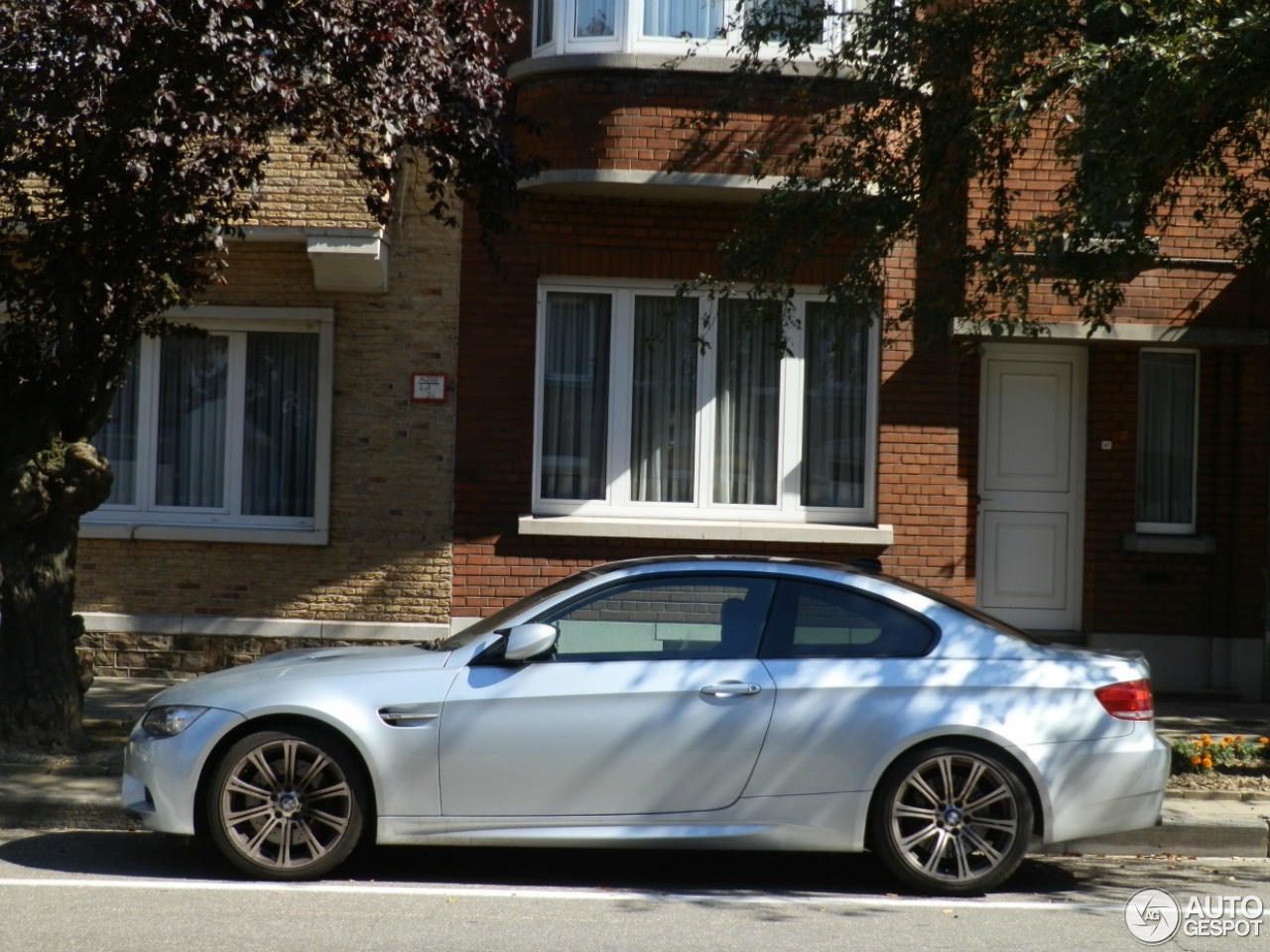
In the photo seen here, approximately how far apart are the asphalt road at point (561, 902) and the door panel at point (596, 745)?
17.3 inches

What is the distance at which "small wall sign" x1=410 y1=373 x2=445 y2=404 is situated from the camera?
11.2m

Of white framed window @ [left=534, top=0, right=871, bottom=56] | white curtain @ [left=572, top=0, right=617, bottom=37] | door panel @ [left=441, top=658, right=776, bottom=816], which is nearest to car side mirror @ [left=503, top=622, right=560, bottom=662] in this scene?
door panel @ [left=441, top=658, right=776, bottom=816]

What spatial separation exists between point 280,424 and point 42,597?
3.56m

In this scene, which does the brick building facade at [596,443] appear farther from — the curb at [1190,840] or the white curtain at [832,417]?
the curb at [1190,840]

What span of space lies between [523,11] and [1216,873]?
8.14m

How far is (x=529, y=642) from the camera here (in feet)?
20.3

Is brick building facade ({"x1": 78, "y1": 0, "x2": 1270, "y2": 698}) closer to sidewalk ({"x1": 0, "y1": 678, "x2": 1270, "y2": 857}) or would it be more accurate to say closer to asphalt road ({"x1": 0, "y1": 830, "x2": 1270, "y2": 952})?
sidewalk ({"x1": 0, "y1": 678, "x2": 1270, "y2": 857})

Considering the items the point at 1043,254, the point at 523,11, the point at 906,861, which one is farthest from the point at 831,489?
the point at 906,861

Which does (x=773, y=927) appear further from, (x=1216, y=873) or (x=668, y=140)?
(x=668, y=140)

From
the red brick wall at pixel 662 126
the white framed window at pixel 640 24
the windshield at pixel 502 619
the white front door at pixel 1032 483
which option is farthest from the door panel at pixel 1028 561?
the windshield at pixel 502 619

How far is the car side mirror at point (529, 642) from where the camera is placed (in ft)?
20.3

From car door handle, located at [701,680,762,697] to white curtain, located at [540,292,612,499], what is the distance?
5312mm

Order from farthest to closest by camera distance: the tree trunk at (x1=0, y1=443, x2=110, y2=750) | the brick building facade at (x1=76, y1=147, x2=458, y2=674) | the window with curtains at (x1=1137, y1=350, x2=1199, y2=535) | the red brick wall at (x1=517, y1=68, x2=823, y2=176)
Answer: the window with curtains at (x1=1137, y1=350, x2=1199, y2=535), the brick building facade at (x1=76, y1=147, x2=458, y2=674), the red brick wall at (x1=517, y1=68, x2=823, y2=176), the tree trunk at (x1=0, y1=443, x2=110, y2=750)

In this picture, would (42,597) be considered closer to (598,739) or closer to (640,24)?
(598,739)
